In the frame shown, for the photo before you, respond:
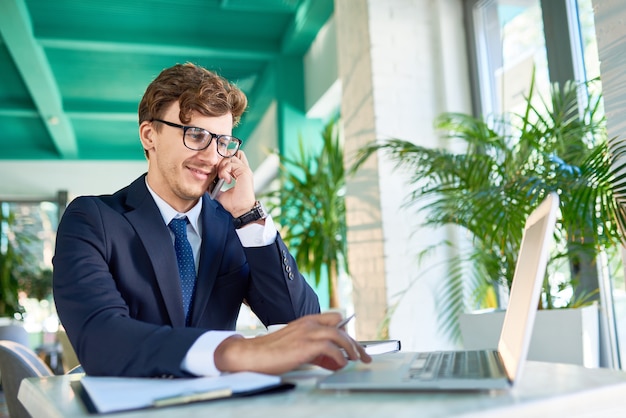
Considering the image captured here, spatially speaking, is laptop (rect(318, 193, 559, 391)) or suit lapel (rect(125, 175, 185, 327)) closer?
laptop (rect(318, 193, 559, 391))

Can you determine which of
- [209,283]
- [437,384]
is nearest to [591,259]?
[209,283]

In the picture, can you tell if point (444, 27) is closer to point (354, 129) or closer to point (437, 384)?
point (354, 129)

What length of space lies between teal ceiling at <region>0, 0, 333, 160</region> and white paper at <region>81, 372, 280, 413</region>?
213 inches

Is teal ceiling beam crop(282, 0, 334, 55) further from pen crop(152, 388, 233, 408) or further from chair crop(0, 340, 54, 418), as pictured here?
pen crop(152, 388, 233, 408)

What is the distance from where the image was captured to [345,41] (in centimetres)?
452

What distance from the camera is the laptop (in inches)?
28.0

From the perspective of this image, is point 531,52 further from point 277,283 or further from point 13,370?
→ point 13,370

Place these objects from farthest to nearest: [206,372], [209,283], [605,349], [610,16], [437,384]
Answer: [605,349] → [610,16] → [209,283] → [206,372] → [437,384]

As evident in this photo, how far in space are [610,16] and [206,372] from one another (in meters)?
2.11

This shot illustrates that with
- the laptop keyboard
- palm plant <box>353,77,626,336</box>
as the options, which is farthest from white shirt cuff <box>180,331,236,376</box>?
palm plant <box>353,77,626,336</box>

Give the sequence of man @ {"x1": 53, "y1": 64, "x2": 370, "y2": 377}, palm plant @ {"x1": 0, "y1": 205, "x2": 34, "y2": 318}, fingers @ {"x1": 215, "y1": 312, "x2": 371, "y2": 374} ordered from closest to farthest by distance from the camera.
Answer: fingers @ {"x1": 215, "y1": 312, "x2": 371, "y2": 374}, man @ {"x1": 53, "y1": 64, "x2": 370, "y2": 377}, palm plant @ {"x1": 0, "y1": 205, "x2": 34, "y2": 318}

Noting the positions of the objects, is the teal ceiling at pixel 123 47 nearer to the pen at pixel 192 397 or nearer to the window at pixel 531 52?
the window at pixel 531 52

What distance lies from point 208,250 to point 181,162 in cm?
23

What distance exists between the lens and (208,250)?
144cm
